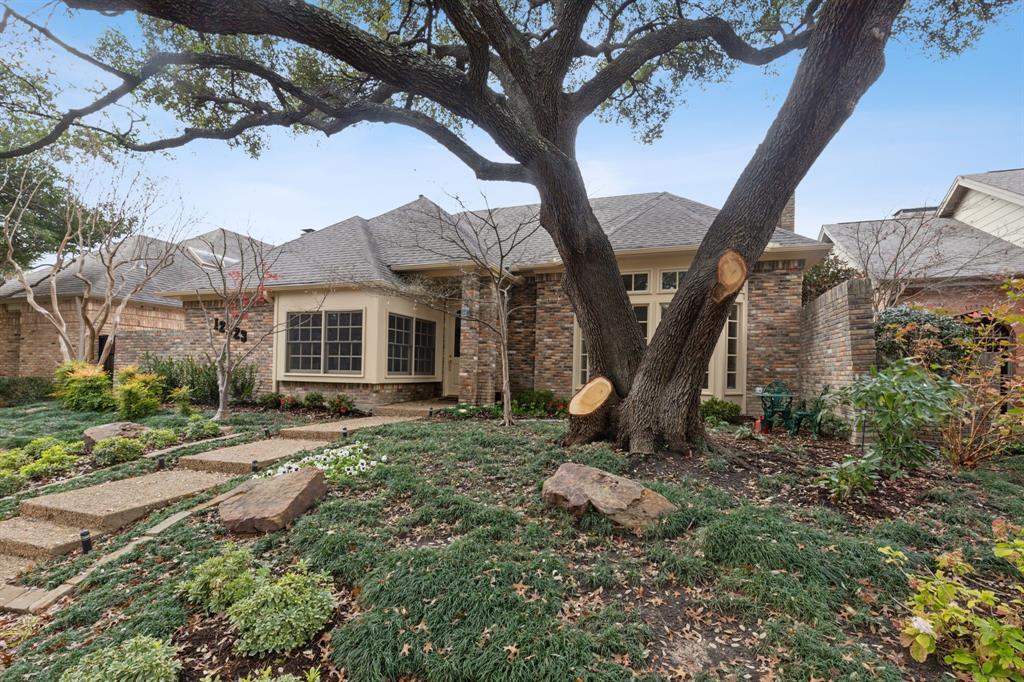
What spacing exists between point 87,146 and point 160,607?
1162cm

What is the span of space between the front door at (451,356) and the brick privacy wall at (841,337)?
7473 mm

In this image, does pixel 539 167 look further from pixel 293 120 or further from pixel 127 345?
pixel 127 345

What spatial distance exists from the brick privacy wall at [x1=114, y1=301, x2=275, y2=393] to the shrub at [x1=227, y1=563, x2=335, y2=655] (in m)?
8.32

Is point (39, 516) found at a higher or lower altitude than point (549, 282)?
lower

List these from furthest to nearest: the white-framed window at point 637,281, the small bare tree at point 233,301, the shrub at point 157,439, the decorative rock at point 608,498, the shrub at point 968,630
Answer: the white-framed window at point 637,281 → the small bare tree at point 233,301 → the shrub at point 157,439 → the decorative rock at point 608,498 → the shrub at point 968,630

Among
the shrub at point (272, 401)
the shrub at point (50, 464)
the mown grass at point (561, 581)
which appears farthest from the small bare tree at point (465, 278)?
the mown grass at point (561, 581)

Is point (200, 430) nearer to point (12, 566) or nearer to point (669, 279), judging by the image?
point (12, 566)

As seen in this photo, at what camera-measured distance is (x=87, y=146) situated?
392 inches

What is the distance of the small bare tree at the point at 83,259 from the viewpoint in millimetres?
12680

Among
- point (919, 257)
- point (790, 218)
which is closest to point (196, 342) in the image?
point (790, 218)

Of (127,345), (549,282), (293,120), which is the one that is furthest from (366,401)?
(127,345)

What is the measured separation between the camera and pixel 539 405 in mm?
9523

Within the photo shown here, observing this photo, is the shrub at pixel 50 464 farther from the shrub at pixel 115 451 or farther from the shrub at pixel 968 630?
the shrub at pixel 968 630

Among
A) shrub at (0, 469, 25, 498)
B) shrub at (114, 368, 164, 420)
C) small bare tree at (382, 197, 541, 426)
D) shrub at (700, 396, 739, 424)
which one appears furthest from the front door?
shrub at (0, 469, 25, 498)
